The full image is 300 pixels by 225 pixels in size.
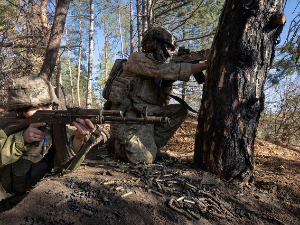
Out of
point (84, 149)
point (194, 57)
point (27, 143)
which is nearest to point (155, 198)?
point (84, 149)

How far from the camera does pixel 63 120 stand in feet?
8.66

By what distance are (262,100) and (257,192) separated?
1250 millimetres

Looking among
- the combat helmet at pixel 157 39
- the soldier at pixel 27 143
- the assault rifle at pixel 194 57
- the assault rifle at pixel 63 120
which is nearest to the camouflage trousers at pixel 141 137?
the assault rifle at pixel 194 57

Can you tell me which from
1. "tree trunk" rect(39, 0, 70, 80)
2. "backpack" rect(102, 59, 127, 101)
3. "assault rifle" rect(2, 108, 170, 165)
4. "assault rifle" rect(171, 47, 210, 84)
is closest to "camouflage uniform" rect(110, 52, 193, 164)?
"backpack" rect(102, 59, 127, 101)

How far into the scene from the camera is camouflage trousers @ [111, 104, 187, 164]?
362 cm

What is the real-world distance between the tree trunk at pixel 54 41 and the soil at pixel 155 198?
18.0 ft

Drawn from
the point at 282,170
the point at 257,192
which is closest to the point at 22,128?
the point at 257,192

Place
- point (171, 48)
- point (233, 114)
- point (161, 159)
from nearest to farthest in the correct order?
1. point (233, 114)
2. point (161, 159)
3. point (171, 48)

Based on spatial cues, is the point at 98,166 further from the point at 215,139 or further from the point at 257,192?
the point at 257,192

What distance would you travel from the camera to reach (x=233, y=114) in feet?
9.59

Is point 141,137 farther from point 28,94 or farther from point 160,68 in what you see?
point 28,94

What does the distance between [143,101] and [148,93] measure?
0.62 ft

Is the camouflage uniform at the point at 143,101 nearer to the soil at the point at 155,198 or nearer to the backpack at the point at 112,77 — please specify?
the backpack at the point at 112,77

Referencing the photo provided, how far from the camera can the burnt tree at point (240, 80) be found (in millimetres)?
2871
